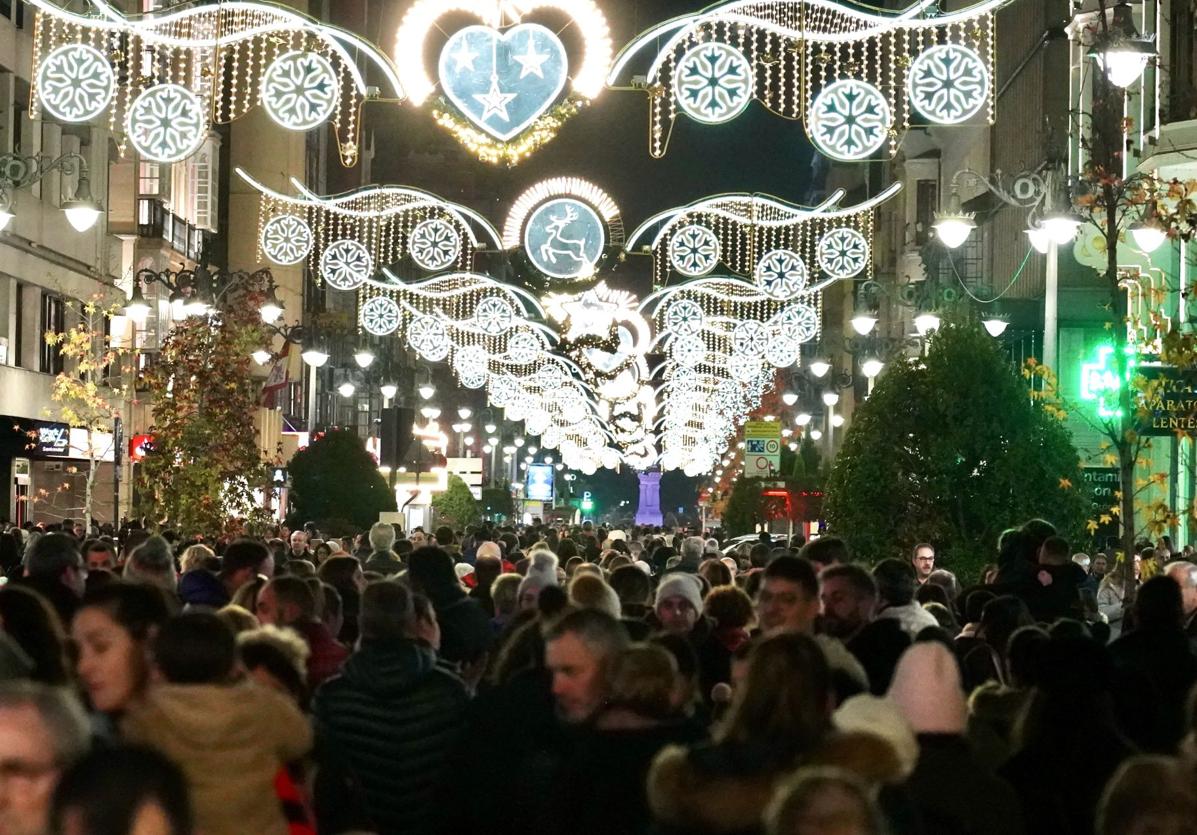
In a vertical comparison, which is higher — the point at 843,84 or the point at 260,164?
the point at 260,164

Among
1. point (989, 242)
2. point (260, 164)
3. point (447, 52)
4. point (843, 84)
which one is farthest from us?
point (260, 164)

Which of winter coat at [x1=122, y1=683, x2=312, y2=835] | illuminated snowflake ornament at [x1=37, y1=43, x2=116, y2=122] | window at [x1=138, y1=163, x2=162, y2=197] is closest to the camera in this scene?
winter coat at [x1=122, y1=683, x2=312, y2=835]

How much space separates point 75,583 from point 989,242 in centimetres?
4991

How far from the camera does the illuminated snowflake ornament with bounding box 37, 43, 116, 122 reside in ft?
64.3

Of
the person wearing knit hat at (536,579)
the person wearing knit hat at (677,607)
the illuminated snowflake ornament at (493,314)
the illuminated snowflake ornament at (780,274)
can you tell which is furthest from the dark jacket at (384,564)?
the illuminated snowflake ornament at (493,314)

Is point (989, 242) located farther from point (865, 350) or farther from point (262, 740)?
point (262, 740)

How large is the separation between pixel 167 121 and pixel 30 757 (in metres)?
16.2

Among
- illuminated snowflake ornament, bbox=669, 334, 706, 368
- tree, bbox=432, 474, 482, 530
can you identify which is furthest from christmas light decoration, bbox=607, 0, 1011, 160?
tree, bbox=432, 474, 482, 530

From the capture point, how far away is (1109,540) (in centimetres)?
3822

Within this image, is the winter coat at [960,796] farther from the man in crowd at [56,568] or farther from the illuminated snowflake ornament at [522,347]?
the illuminated snowflake ornament at [522,347]

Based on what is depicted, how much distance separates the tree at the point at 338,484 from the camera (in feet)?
149

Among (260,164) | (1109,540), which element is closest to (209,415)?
(1109,540)

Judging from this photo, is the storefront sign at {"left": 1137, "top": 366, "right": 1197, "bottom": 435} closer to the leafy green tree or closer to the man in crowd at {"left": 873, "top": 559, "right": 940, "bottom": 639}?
the man in crowd at {"left": 873, "top": 559, "right": 940, "bottom": 639}

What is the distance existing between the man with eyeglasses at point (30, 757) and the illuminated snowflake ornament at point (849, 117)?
51.9 ft
